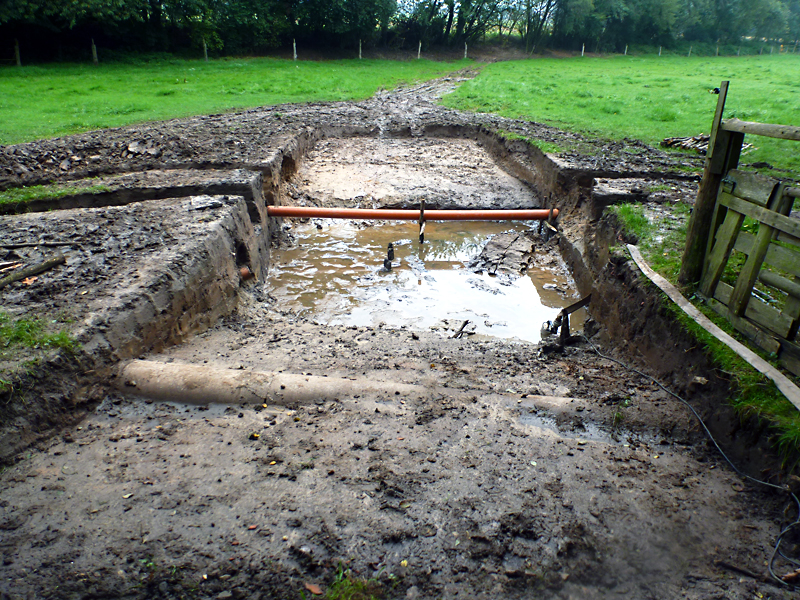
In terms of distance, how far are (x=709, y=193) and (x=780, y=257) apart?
975mm

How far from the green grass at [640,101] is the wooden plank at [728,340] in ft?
17.3

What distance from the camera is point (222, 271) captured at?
19.5 ft

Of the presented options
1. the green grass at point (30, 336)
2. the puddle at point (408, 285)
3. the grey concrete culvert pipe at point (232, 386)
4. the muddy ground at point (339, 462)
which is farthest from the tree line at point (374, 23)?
the grey concrete culvert pipe at point (232, 386)

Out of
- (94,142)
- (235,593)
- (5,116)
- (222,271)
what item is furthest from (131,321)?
(5,116)

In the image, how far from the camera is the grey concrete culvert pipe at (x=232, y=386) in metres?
3.70

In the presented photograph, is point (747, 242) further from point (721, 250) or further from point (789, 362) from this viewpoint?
point (789, 362)

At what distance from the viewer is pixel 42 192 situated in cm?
705

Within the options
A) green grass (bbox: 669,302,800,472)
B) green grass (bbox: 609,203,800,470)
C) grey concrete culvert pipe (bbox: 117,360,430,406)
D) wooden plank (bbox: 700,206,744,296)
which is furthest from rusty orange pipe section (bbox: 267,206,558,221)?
green grass (bbox: 669,302,800,472)

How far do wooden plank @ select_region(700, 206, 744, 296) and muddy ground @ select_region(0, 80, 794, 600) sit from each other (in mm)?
558

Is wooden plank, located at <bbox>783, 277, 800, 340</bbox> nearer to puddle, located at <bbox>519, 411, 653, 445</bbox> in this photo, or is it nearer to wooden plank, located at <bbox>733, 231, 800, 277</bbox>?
wooden plank, located at <bbox>733, 231, 800, 277</bbox>

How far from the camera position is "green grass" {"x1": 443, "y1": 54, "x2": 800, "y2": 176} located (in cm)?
1155

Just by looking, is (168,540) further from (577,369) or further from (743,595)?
(577,369)

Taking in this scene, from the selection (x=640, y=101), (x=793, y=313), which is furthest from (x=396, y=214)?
(x=640, y=101)

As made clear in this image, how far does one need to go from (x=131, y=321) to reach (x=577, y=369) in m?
4.10
